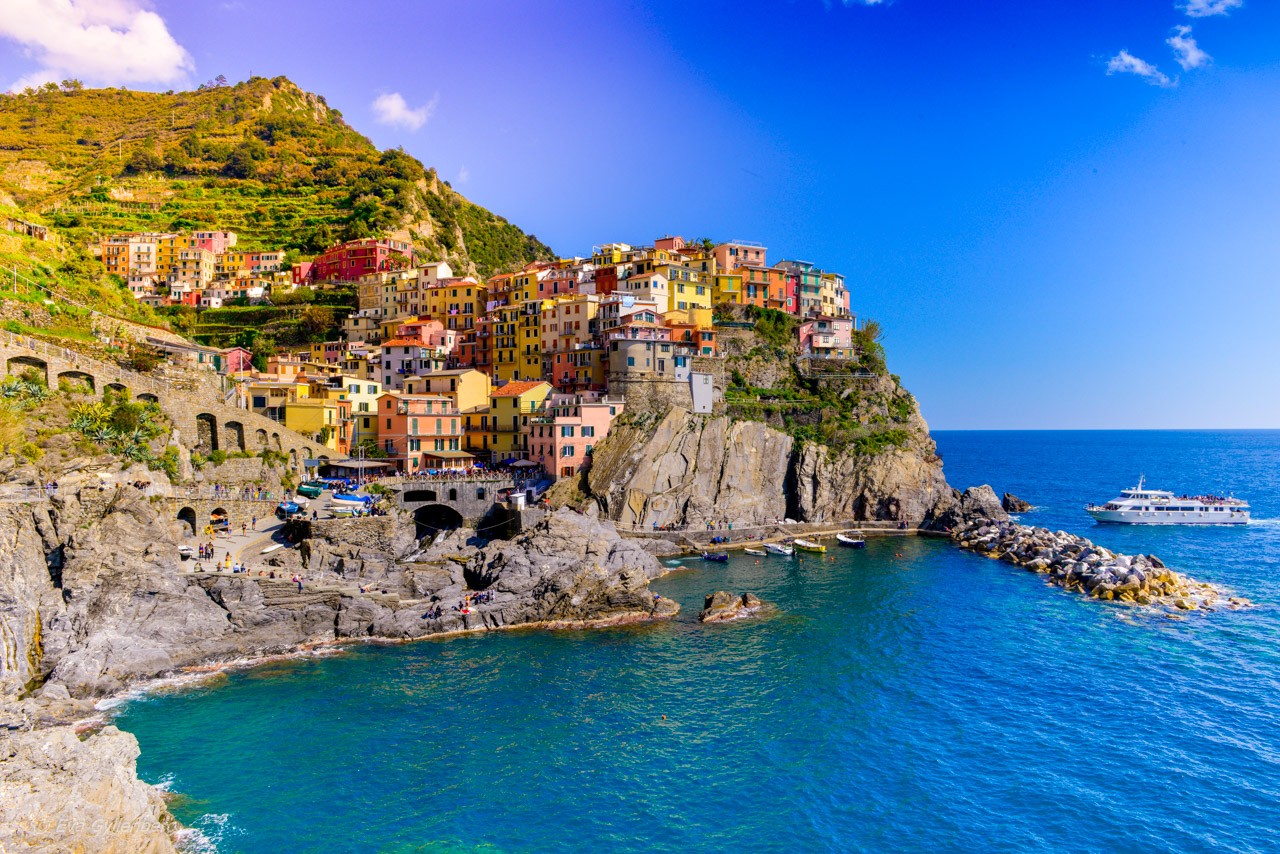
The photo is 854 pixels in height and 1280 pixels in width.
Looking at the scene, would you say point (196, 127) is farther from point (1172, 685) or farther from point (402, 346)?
point (1172, 685)

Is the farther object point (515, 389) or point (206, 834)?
point (515, 389)

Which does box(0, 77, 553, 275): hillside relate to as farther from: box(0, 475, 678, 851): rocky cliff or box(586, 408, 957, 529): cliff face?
box(0, 475, 678, 851): rocky cliff

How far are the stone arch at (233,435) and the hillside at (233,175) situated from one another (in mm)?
61262

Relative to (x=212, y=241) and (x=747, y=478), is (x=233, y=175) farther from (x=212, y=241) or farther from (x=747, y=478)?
(x=747, y=478)

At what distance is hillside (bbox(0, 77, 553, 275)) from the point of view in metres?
117

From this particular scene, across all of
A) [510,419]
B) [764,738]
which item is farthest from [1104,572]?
[510,419]

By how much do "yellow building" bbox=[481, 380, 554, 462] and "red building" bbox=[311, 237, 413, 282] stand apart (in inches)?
1551

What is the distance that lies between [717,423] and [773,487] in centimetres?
802

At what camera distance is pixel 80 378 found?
48188mm

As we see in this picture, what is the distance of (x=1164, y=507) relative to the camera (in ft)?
265

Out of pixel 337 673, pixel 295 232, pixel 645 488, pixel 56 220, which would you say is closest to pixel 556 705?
pixel 337 673

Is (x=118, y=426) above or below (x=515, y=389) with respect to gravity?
below

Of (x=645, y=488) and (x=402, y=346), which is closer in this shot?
(x=645, y=488)

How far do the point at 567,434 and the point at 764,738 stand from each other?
36132 millimetres
